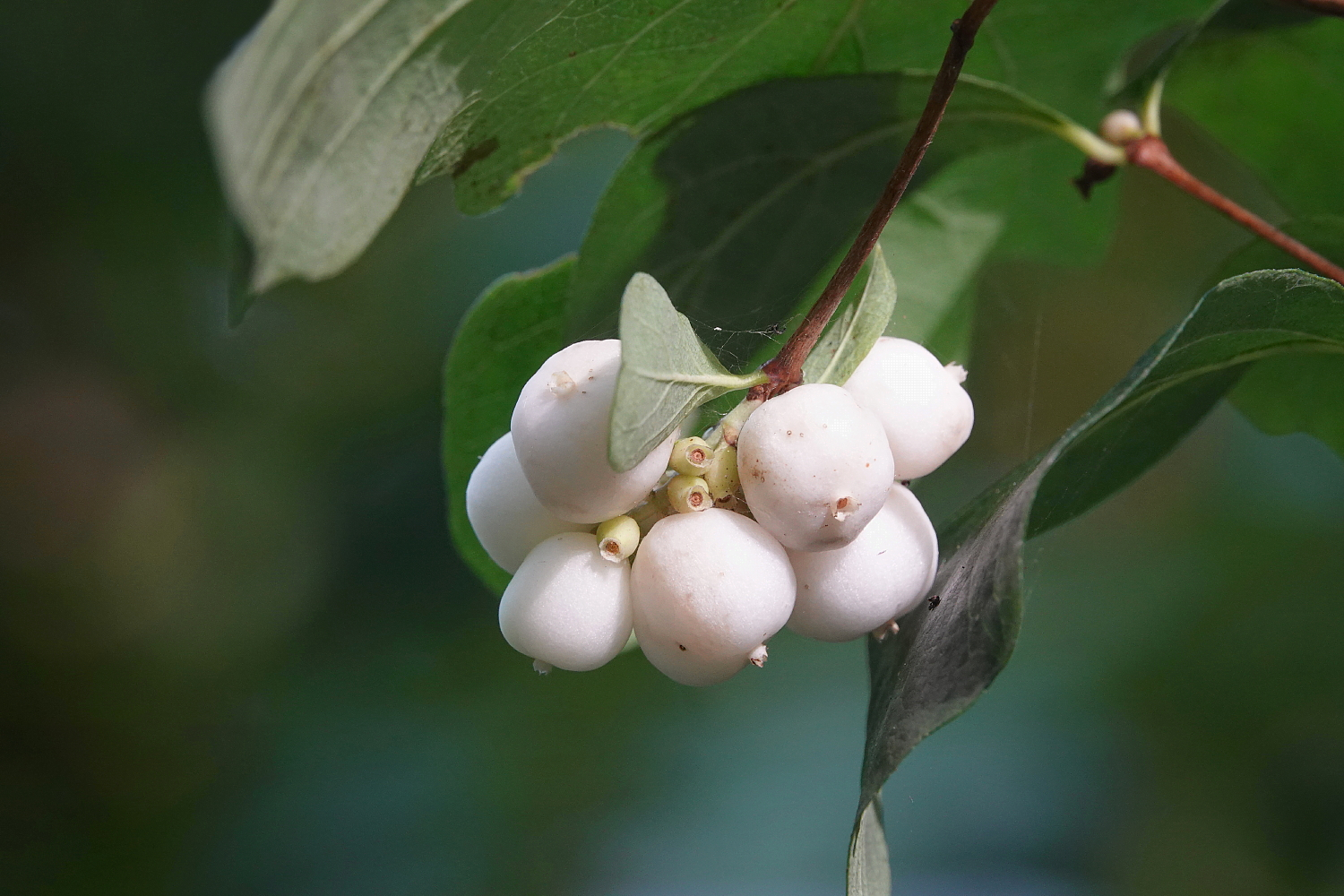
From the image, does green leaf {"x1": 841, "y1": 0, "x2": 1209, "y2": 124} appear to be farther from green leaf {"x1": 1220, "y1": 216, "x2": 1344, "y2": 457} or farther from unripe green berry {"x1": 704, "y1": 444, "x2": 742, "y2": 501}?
unripe green berry {"x1": 704, "y1": 444, "x2": 742, "y2": 501}

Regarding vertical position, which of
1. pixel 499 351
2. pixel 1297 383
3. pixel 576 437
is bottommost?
pixel 1297 383

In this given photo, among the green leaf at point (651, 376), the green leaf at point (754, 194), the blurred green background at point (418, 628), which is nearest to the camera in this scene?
the green leaf at point (651, 376)

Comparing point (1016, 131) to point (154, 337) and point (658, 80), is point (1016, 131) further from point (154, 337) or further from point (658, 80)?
point (154, 337)

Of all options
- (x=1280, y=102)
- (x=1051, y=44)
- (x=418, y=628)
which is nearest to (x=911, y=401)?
(x=1051, y=44)

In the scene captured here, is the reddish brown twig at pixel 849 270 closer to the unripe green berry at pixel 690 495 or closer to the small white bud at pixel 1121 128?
the unripe green berry at pixel 690 495

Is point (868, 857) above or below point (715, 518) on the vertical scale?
below

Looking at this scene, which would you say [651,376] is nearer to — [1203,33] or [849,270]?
[849,270]

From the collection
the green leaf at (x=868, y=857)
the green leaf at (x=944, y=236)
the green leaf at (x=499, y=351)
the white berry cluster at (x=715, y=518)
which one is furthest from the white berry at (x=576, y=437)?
the green leaf at (x=944, y=236)

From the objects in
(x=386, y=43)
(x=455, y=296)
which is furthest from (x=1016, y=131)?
(x=455, y=296)
